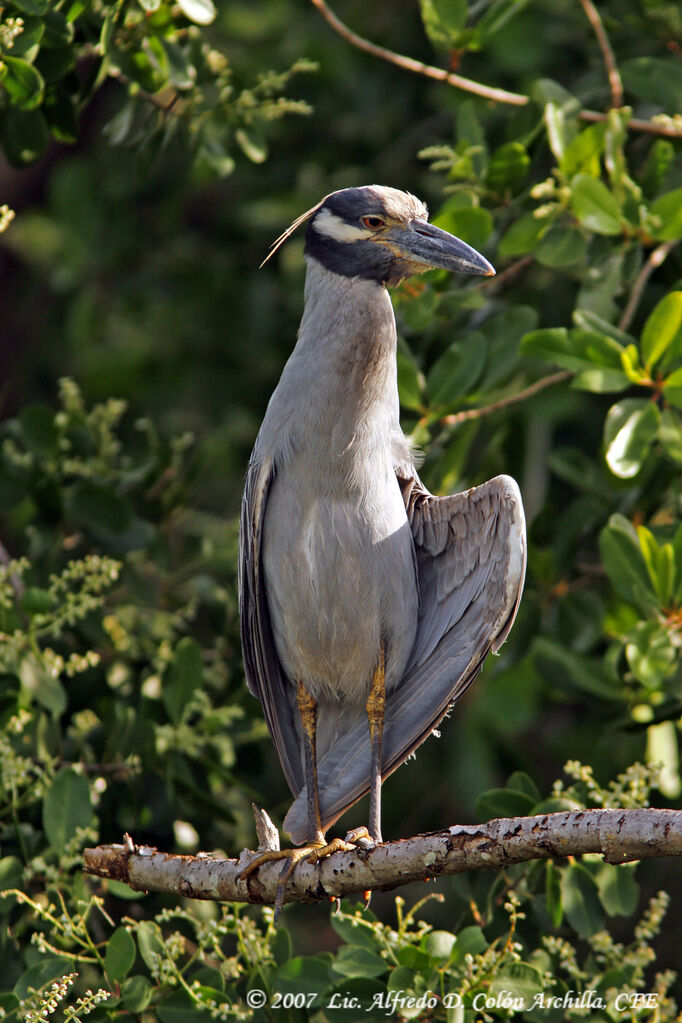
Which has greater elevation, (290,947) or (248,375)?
(248,375)

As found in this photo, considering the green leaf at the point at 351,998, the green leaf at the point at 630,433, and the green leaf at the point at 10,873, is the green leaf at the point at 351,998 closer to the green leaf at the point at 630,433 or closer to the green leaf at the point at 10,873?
the green leaf at the point at 10,873

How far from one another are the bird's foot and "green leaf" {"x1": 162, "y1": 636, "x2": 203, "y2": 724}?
68 cm

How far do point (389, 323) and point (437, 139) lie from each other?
100 inches

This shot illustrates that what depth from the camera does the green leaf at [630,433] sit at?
3.13 meters

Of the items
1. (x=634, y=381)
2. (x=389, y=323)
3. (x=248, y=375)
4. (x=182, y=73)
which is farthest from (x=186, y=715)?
(x=248, y=375)

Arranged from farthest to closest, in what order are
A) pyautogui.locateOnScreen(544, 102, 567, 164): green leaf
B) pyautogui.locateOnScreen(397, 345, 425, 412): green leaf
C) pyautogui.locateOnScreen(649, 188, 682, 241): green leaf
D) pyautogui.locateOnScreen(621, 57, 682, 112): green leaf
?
pyautogui.locateOnScreen(621, 57, 682, 112): green leaf
pyautogui.locateOnScreen(397, 345, 425, 412): green leaf
pyautogui.locateOnScreen(544, 102, 567, 164): green leaf
pyautogui.locateOnScreen(649, 188, 682, 241): green leaf

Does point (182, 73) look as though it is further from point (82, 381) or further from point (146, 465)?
point (82, 381)

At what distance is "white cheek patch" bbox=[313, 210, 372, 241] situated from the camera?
10.8 ft

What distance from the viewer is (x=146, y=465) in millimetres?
3992

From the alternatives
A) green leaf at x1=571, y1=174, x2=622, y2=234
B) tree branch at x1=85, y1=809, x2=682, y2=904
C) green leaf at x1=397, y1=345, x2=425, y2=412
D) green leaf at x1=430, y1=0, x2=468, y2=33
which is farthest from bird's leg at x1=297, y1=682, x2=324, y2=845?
green leaf at x1=430, y1=0, x2=468, y2=33

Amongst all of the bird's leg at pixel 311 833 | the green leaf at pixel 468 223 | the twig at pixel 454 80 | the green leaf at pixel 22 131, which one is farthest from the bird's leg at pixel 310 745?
the twig at pixel 454 80

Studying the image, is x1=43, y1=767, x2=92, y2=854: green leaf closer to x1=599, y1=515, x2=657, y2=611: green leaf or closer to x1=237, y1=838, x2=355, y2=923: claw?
x1=237, y1=838, x2=355, y2=923: claw

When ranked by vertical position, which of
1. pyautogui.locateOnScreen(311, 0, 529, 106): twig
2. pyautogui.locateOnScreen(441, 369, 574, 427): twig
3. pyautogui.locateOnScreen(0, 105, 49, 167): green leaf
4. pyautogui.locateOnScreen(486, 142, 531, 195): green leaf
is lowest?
pyautogui.locateOnScreen(441, 369, 574, 427): twig

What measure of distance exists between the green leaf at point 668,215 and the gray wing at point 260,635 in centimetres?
139
